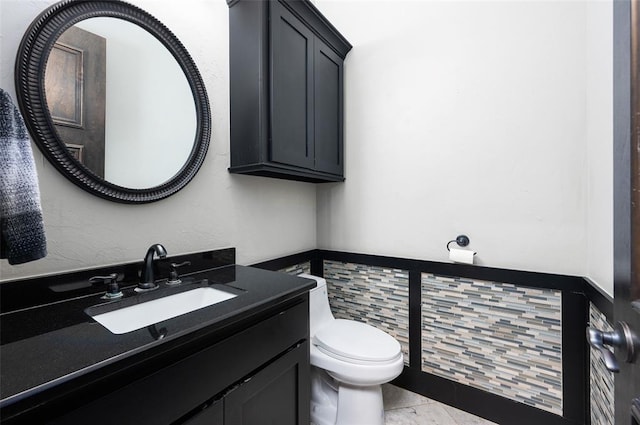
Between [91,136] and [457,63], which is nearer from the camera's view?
[91,136]

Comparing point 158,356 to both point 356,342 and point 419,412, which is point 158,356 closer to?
point 356,342

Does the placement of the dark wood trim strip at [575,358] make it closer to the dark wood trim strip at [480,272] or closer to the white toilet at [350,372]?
the dark wood trim strip at [480,272]

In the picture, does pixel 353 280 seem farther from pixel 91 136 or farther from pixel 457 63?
pixel 91 136

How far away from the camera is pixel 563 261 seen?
138cm

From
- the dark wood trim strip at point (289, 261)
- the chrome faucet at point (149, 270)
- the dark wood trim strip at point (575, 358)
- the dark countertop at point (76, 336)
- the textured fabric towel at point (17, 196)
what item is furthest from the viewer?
the dark wood trim strip at point (289, 261)

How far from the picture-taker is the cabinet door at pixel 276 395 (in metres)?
0.87

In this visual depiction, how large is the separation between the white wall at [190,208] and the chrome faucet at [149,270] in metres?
0.11

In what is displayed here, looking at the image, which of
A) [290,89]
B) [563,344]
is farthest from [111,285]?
[563,344]

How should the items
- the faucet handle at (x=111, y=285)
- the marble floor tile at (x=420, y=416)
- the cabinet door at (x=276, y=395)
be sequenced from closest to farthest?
the cabinet door at (x=276, y=395) → the faucet handle at (x=111, y=285) → the marble floor tile at (x=420, y=416)

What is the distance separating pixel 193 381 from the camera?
2.45ft

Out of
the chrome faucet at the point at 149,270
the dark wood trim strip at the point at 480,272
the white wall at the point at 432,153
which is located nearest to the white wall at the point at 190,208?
the white wall at the point at 432,153

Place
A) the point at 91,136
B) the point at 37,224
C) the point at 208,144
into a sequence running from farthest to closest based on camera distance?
1. the point at 208,144
2. the point at 91,136
3. the point at 37,224

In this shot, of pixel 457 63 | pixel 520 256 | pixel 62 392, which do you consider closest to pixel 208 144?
pixel 62 392

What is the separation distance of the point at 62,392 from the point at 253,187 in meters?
1.25
